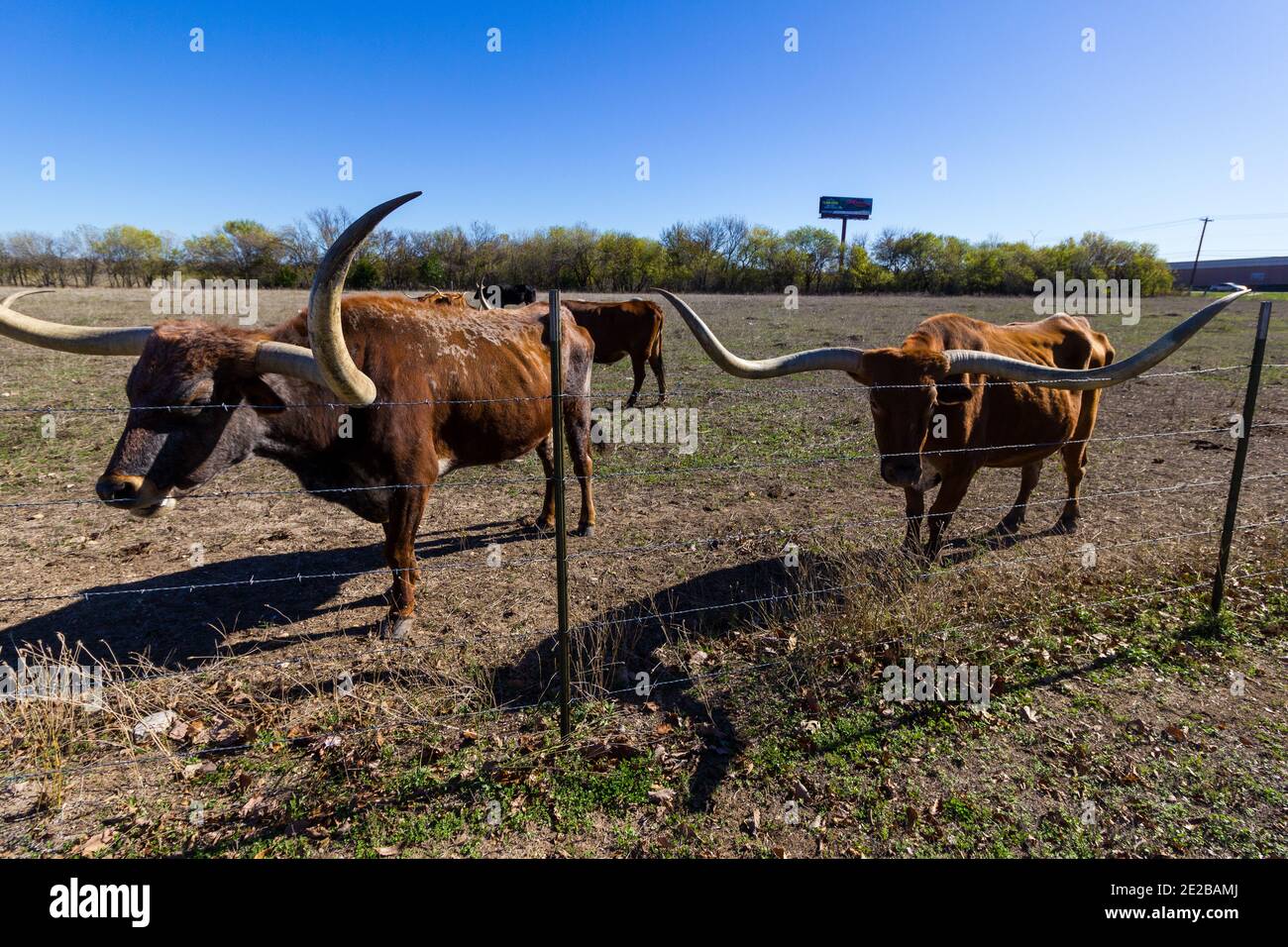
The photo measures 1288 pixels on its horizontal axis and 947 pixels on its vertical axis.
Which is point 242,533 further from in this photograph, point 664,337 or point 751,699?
point 664,337

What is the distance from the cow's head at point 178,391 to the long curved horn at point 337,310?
9 cm

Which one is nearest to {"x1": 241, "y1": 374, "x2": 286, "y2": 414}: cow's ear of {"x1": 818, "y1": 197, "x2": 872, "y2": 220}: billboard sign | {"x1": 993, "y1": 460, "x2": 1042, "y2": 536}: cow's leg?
{"x1": 993, "y1": 460, "x2": 1042, "y2": 536}: cow's leg

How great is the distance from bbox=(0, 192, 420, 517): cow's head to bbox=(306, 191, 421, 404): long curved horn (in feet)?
0.29

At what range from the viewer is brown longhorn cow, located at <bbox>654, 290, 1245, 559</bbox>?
416cm

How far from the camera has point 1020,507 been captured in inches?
247

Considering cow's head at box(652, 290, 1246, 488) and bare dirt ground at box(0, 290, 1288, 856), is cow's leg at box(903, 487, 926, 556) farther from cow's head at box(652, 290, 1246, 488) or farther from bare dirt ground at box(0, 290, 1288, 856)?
cow's head at box(652, 290, 1246, 488)

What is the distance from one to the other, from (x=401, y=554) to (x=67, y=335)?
2237mm

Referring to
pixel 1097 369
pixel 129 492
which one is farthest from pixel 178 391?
pixel 1097 369

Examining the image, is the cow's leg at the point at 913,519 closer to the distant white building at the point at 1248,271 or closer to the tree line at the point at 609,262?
the tree line at the point at 609,262

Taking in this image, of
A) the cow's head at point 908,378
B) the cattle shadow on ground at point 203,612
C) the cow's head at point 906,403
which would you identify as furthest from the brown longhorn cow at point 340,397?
the cow's head at point 906,403

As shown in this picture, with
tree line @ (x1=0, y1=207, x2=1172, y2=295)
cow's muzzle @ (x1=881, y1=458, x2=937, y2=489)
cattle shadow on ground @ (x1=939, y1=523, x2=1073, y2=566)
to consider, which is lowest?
cattle shadow on ground @ (x1=939, y1=523, x2=1073, y2=566)

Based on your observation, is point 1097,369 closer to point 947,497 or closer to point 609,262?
point 947,497

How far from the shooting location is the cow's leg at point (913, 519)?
526 cm

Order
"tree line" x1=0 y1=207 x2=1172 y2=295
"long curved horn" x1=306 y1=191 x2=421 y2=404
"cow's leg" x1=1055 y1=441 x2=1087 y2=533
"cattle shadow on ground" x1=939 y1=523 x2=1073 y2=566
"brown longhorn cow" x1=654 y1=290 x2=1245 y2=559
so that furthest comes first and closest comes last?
"tree line" x1=0 y1=207 x2=1172 y2=295
"cow's leg" x1=1055 y1=441 x2=1087 y2=533
"cattle shadow on ground" x1=939 y1=523 x2=1073 y2=566
"brown longhorn cow" x1=654 y1=290 x2=1245 y2=559
"long curved horn" x1=306 y1=191 x2=421 y2=404
